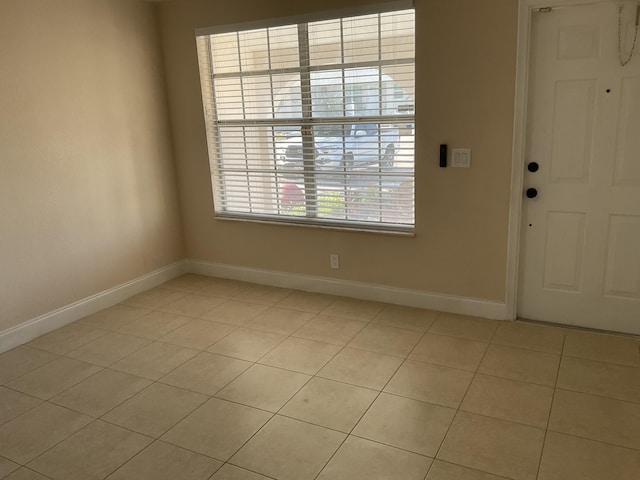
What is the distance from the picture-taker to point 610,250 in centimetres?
322

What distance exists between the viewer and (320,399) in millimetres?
2713

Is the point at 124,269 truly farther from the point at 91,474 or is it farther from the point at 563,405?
the point at 563,405

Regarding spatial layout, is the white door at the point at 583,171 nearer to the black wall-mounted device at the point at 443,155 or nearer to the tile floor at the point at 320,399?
the tile floor at the point at 320,399

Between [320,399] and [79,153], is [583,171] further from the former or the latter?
[79,153]

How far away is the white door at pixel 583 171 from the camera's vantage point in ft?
9.87

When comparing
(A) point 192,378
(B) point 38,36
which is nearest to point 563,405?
(A) point 192,378

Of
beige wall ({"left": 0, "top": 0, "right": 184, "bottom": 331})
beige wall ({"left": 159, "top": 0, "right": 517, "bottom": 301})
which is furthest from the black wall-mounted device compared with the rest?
beige wall ({"left": 0, "top": 0, "right": 184, "bottom": 331})

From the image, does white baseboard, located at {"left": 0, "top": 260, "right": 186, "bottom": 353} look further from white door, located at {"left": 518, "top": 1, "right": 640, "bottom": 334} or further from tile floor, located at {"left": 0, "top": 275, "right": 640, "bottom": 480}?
white door, located at {"left": 518, "top": 1, "right": 640, "bottom": 334}

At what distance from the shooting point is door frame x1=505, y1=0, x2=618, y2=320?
10.1 feet

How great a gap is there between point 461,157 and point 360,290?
131cm

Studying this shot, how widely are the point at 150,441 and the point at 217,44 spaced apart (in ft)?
10.4

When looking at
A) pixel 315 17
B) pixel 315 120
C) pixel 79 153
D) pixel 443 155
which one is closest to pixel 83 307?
pixel 79 153

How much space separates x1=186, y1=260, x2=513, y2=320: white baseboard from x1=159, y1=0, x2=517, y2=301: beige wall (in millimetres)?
58

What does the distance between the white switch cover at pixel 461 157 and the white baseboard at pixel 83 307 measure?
275 cm
